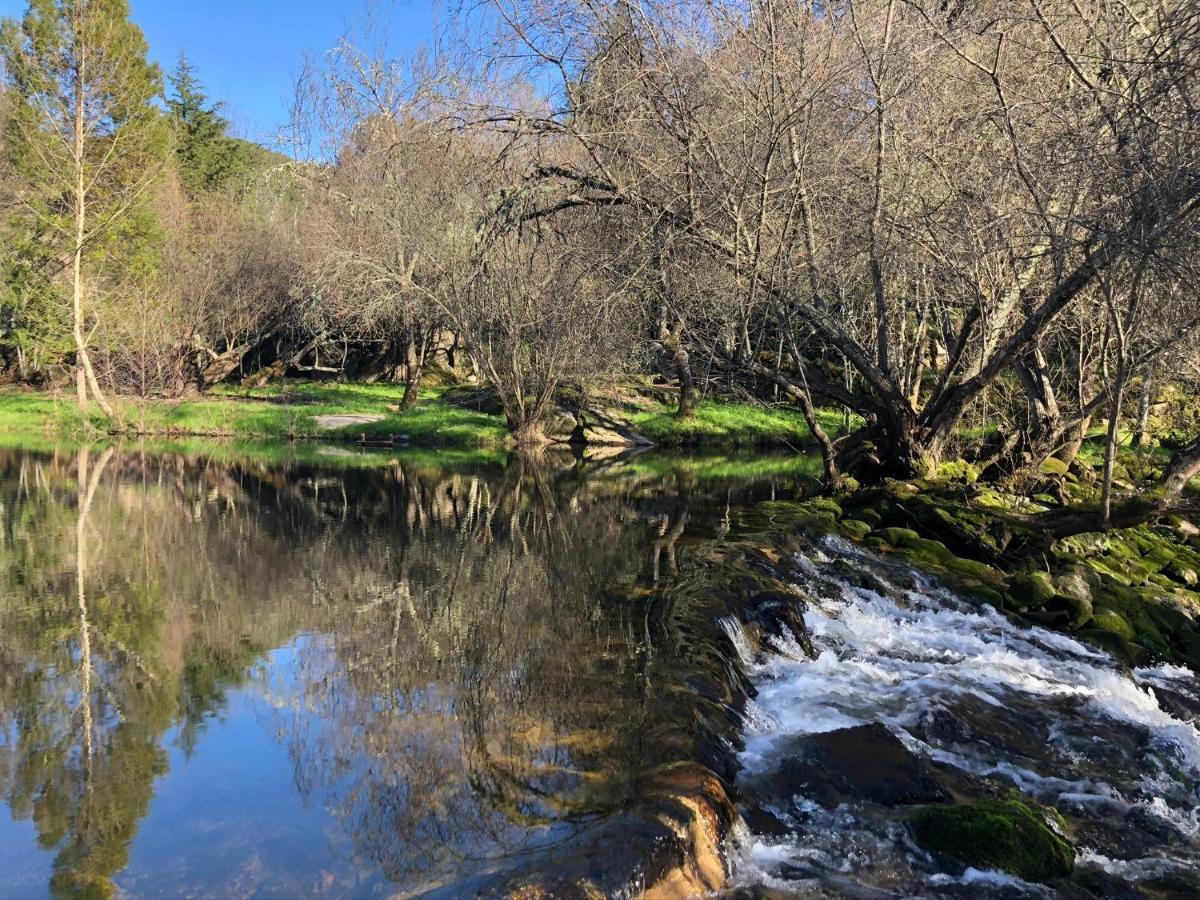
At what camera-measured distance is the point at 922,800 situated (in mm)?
5191

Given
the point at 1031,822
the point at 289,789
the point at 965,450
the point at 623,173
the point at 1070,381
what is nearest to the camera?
the point at 1031,822

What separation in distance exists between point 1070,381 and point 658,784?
14.3 meters

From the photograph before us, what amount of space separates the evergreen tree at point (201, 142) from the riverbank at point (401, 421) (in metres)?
15.4

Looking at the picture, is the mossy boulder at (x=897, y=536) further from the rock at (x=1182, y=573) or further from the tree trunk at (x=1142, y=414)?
the tree trunk at (x=1142, y=414)

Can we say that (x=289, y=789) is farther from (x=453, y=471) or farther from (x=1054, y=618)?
(x=453, y=471)

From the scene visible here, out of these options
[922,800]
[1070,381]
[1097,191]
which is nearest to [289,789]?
[922,800]

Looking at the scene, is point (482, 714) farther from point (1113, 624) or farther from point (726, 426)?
point (726, 426)

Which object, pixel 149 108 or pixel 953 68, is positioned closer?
pixel 953 68

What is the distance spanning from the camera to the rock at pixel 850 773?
5125 millimetres

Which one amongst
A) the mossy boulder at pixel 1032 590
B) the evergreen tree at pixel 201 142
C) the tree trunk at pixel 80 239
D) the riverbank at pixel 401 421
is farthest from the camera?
the evergreen tree at pixel 201 142

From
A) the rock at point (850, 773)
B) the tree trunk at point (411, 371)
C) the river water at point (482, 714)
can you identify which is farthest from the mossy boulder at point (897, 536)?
the tree trunk at point (411, 371)

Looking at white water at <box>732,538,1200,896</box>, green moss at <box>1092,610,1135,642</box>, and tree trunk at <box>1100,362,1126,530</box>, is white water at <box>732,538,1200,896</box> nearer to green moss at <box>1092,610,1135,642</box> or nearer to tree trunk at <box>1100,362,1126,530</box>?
green moss at <box>1092,610,1135,642</box>

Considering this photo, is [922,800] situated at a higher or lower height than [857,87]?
lower

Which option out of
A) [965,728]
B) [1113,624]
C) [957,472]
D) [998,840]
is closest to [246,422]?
[957,472]
